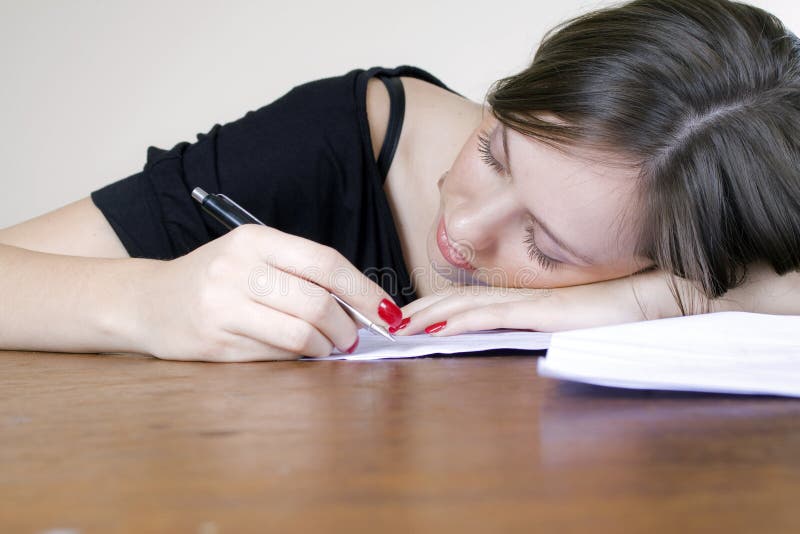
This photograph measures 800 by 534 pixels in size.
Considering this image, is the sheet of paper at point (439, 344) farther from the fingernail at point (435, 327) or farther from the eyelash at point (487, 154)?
the eyelash at point (487, 154)

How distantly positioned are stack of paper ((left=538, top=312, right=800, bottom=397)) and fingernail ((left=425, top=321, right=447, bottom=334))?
0.95 ft

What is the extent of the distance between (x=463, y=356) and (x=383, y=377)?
15cm

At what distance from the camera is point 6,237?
1.13 m

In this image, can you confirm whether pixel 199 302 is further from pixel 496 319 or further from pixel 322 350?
pixel 496 319

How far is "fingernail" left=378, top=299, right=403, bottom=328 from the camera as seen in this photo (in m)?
0.82

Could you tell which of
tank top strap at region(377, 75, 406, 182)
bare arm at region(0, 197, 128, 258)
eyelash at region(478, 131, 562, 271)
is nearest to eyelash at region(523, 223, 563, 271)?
eyelash at region(478, 131, 562, 271)

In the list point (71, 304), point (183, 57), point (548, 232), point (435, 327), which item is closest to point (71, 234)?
point (71, 304)

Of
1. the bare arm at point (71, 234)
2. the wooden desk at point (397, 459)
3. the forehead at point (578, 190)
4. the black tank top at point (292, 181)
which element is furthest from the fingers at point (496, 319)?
the bare arm at point (71, 234)

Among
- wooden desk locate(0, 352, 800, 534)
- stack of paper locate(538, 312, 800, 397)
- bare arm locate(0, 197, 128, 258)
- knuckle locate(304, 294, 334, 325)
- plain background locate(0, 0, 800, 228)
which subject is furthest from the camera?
plain background locate(0, 0, 800, 228)

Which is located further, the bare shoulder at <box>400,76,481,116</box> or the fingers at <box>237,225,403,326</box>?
the bare shoulder at <box>400,76,481,116</box>

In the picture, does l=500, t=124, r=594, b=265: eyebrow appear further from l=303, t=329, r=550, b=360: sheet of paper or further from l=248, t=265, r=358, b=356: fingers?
l=248, t=265, r=358, b=356: fingers

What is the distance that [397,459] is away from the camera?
0.35 meters

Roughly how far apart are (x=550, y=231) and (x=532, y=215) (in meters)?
0.03

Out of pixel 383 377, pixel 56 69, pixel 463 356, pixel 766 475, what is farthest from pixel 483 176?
pixel 56 69
